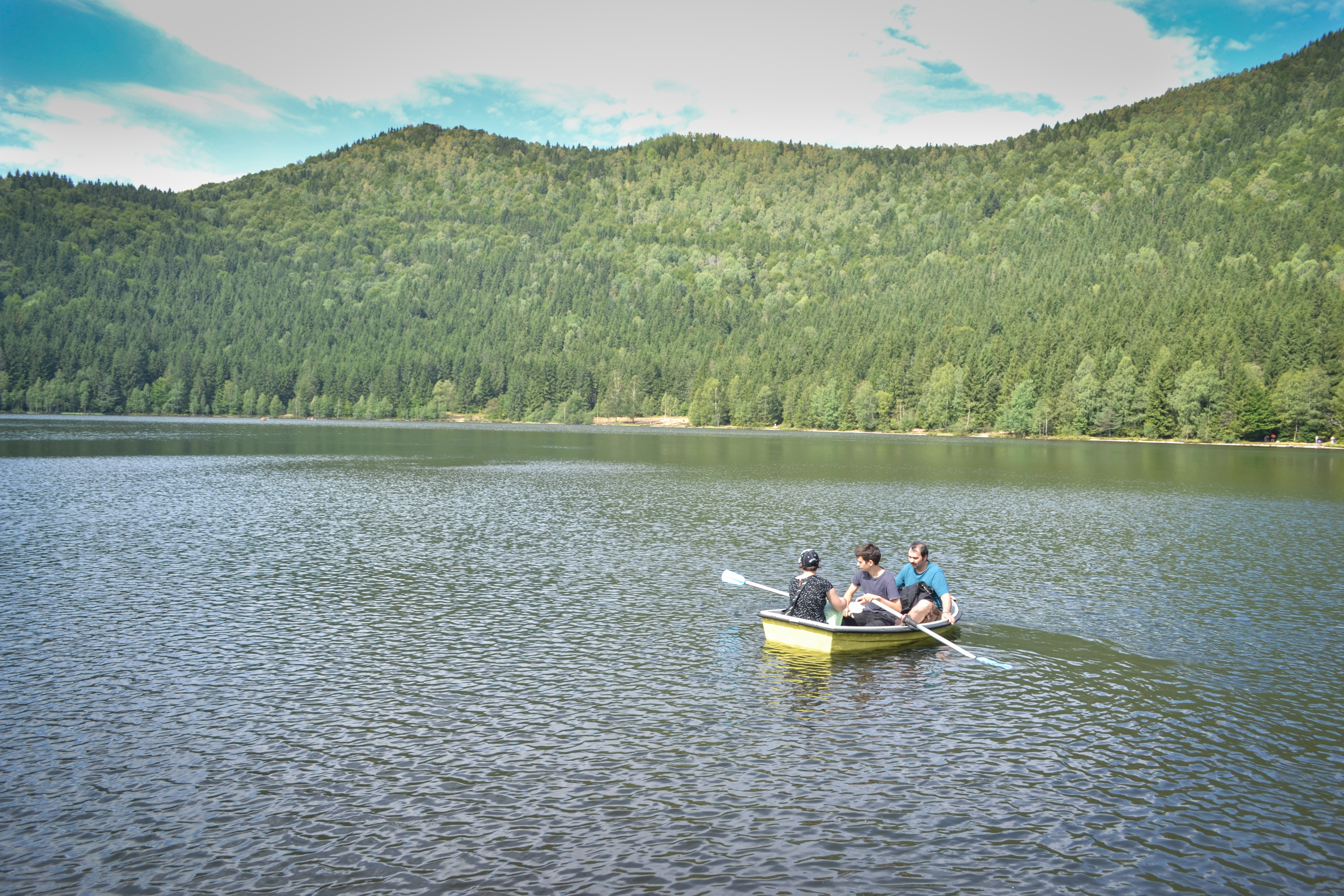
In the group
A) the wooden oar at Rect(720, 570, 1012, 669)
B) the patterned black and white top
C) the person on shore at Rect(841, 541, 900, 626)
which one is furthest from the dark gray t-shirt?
the patterned black and white top

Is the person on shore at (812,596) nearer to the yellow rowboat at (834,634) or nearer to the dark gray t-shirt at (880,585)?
the yellow rowboat at (834,634)

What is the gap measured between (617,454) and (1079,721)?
9105 cm

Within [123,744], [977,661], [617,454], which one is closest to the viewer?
[123,744]

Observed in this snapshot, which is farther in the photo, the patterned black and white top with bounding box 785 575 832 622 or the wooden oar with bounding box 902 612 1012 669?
the patterned black and white top with bounding box 785 575 832 622

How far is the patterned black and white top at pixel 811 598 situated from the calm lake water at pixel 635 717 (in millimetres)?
1113

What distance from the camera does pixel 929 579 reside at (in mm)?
24078

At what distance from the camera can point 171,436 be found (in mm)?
134750

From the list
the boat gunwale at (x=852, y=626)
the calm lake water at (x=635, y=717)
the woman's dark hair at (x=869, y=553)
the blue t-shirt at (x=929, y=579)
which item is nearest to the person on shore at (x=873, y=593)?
the woman's dark hair at (x=869, y=553)

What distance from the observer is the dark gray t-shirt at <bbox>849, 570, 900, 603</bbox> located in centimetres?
2344

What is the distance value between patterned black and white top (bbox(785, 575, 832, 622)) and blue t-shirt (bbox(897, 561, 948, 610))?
3084 mm

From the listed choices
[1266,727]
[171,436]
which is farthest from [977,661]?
[171,436]

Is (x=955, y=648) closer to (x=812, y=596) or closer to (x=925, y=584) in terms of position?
(x=925, y=584)

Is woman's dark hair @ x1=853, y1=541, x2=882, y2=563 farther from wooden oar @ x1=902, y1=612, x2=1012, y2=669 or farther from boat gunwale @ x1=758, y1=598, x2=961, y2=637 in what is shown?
boat gunwale @ x1=758, y1=598, x2=961, y2=637

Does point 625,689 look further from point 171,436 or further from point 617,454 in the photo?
point 171,436
